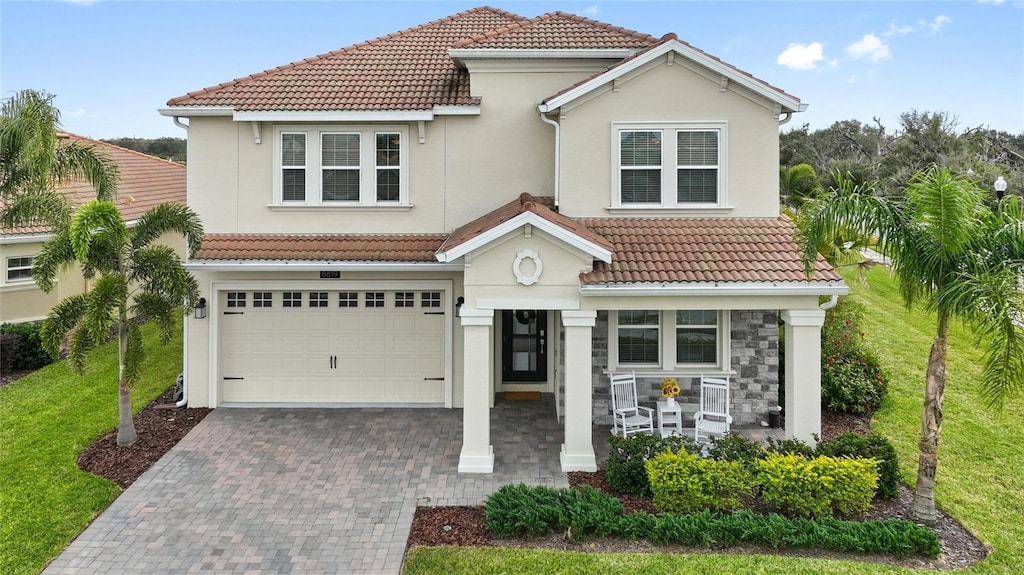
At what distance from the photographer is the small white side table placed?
10.6 m

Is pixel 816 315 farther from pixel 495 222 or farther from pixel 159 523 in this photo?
pixel 159 523

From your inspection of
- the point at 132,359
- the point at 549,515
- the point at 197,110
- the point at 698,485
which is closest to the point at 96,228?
the point at 132,359

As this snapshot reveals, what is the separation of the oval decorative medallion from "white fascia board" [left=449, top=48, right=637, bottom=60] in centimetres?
523

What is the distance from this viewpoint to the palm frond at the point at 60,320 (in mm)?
9609

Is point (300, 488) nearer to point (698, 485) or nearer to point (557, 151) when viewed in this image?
point (698, 485)

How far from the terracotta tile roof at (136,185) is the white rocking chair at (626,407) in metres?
14.7

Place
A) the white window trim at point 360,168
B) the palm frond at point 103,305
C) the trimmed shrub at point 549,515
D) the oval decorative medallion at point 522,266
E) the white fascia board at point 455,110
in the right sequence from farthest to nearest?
the white window trim at point 360,168, the white fascia board at point 455,110, the oval decorative medallion at point 522,266, the palm frond at point 103,305, the trimmed shrub at point 549,515

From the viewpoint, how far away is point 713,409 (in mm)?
11250

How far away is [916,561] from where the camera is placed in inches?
282

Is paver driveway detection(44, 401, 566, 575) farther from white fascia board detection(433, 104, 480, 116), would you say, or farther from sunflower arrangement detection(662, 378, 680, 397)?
white fascia board detection(433, 104, 480, 116)

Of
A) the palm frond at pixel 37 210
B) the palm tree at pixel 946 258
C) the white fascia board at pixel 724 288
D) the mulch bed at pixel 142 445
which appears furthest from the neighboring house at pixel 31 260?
the palm tree at pixel 946 258

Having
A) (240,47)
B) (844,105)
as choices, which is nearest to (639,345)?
(240,47)

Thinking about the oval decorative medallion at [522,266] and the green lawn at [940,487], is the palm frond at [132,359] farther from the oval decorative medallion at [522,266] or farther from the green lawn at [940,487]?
the oval decorative medallion at [522,266]

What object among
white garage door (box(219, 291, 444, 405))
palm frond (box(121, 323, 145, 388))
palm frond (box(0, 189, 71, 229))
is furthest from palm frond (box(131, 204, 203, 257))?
white garage door (box(219, 291, 444, 405))
